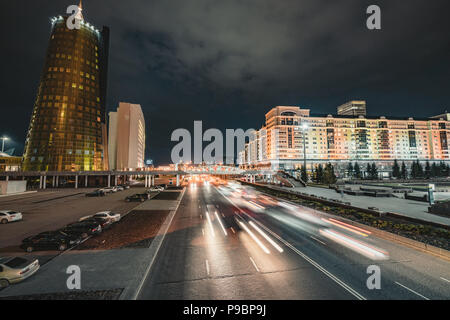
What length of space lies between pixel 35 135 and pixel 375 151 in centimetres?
20147

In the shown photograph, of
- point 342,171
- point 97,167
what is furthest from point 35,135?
point 342,171

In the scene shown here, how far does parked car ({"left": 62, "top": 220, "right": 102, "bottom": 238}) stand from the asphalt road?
6.55 meters

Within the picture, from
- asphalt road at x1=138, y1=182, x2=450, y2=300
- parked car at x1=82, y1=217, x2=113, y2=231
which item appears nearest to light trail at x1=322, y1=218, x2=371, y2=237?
asphalt road at x1=138, y1=182, x2=450, y2=300

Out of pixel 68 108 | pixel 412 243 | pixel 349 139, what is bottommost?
pixel 412 243

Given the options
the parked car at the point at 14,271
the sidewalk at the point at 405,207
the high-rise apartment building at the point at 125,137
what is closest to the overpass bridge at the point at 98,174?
the sidewalk at the point at 405,207

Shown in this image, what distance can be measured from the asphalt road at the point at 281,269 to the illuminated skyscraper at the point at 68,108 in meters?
95.1

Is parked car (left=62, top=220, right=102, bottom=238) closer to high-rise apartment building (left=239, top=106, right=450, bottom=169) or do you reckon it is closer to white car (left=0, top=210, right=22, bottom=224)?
white car (left=0, top=210, right=22, bottom=224)

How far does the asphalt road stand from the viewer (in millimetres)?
8852

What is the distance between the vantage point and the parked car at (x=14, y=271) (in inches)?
368

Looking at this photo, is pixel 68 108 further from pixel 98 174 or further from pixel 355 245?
pixel 355 245

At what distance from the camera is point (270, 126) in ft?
474

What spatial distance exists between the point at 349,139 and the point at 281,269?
521 ft

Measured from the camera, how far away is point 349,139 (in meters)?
142

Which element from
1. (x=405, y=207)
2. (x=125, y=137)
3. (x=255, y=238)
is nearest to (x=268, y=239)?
(x=255, y=238)
